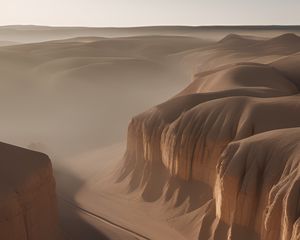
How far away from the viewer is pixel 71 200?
27.0m

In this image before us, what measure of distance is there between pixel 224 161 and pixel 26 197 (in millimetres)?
7932

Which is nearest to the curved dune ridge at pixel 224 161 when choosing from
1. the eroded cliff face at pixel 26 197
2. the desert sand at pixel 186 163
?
the desert sand at pixel 186 163

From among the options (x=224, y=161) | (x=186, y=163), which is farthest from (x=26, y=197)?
(x=186, y=163)

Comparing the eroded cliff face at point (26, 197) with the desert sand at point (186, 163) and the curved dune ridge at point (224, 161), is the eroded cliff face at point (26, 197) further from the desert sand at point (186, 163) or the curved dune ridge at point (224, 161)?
the curved dune ridge at point (224, 161)

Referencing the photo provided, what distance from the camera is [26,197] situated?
15.4 meters

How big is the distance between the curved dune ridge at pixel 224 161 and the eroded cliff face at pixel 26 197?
6.91 m

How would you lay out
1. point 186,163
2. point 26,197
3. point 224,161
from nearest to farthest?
point 26,197
point 224,161
point 186,163

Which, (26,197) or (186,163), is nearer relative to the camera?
(26,197)

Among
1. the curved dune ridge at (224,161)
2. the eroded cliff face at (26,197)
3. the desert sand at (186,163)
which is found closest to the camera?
the eroded cliff face at (26,197)

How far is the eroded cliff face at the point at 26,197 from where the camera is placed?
1441 centimetres

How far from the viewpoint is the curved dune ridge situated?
54.0ft

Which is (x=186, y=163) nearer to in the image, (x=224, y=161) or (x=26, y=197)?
(x=224, y=161)

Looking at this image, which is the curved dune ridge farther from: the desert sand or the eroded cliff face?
the eroded cliff face

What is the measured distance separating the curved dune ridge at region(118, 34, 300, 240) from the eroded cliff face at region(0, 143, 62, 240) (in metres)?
6.91
